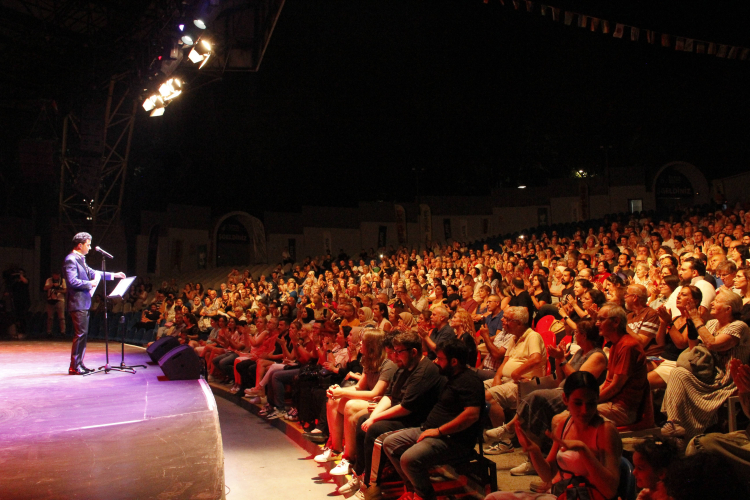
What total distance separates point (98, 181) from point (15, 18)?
3.91 m

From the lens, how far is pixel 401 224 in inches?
869

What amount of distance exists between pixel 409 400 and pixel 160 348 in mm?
3742

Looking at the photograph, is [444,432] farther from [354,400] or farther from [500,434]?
[354,400]

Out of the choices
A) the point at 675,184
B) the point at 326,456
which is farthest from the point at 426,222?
the point at 326,456

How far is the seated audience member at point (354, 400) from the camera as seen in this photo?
4.46 m

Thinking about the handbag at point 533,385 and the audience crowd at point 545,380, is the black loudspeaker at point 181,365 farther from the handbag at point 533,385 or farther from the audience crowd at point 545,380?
the handbag at point 533,385

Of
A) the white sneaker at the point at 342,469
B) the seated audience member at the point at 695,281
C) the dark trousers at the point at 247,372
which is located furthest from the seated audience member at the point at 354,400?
the dark trousers at the point at 247,372

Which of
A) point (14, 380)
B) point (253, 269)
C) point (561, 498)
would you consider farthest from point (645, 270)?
point (253, 269)

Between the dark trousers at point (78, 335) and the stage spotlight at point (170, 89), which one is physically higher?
the stage spotlight at point (170, 89)

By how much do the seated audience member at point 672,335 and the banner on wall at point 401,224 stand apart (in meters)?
17.7

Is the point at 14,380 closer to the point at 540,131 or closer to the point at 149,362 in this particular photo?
→ the point at 149,362

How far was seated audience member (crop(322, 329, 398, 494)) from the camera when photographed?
14.6ft

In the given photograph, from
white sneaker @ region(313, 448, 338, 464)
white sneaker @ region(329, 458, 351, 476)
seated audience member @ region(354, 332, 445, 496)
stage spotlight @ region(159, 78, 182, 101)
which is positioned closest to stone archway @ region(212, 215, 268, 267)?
stage spotlight @ region(159, 78, 182, 101)

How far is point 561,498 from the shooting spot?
2.49 metres
